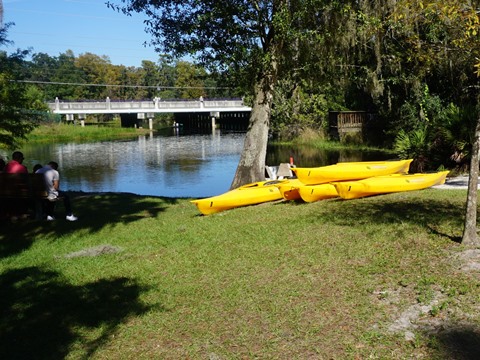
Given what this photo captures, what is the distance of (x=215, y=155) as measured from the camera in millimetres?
35094

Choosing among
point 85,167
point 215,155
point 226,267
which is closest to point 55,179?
point 226,267

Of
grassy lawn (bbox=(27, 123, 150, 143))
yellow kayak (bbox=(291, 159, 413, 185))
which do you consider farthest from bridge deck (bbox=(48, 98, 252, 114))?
yellow kayak (bbox=(291, 159, 413, 185))

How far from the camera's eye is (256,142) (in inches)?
532

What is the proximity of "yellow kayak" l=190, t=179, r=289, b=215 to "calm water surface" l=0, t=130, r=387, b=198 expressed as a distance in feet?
24.9

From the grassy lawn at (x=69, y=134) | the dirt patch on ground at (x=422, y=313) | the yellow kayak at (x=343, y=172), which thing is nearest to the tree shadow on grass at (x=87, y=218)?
the yellow kayak at (x=343, y=172)

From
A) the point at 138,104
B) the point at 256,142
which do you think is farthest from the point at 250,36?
the point at 138,104

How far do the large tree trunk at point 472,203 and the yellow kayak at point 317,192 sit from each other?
169 inches

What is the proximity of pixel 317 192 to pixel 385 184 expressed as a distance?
57.5 inches

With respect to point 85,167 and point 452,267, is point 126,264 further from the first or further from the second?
point 85,167

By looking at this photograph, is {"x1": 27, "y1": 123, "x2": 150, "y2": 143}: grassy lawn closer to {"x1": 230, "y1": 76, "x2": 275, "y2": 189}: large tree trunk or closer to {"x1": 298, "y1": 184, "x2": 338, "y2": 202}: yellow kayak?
{"x1": 230, "y1": 76, "x2": 275, "y2": 189}: large tree trunk

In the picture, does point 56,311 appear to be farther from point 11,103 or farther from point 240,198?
point 11,103

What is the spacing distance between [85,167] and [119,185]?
311 inches

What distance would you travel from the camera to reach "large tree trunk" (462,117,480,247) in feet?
21.0

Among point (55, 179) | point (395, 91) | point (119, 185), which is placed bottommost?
point (119, 185)
